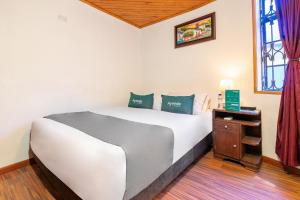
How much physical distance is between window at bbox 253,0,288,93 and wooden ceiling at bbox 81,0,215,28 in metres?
0.91

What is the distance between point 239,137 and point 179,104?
0.93m

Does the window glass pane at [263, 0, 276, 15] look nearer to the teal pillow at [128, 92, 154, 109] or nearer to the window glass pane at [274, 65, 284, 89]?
the window glass pane at [274, 65, 284, 89]

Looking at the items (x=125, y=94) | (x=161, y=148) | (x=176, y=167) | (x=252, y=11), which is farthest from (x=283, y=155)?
(x=125, y=94)

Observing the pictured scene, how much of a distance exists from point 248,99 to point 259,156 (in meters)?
0.79

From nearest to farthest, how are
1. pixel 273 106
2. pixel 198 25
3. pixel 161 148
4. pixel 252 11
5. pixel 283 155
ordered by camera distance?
pixel 161 148 < pixel 283 155 < pixel 273 106 < pixel 252 11 < pixel 198 25

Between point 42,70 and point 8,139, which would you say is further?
point 42,70

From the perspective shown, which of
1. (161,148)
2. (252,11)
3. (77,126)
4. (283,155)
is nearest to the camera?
(161,148)

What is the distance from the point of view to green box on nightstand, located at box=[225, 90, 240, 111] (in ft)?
7.19

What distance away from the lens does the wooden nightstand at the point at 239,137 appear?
6.85 ft

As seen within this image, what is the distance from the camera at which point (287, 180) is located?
1.80 m

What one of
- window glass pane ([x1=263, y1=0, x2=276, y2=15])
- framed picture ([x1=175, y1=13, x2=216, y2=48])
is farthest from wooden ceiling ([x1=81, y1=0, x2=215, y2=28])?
window glass pane ([x1=263, y1=0, x2=276, y2=15])

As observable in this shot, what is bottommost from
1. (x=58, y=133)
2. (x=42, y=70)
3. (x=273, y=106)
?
(x=58, y=133)

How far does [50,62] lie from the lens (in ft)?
8.16

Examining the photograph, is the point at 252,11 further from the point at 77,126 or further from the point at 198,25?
the point at 77,126
